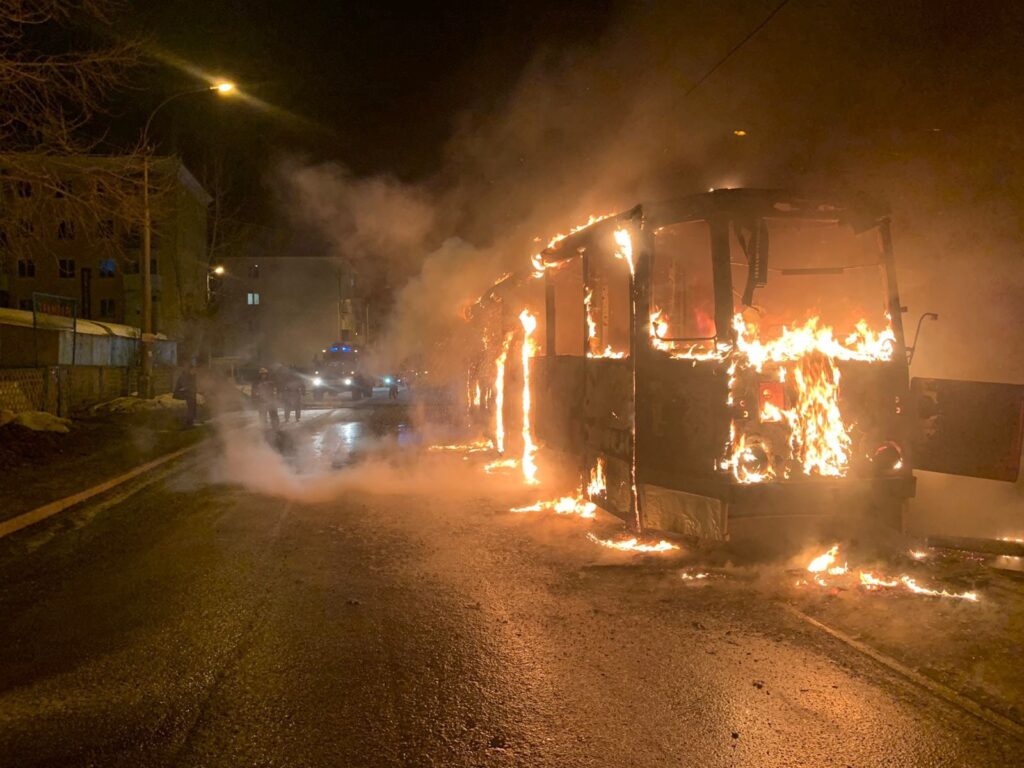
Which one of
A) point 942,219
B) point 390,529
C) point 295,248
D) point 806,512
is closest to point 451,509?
point 390,529

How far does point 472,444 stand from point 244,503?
5902 mm

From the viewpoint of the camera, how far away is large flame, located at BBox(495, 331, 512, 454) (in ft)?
31.3

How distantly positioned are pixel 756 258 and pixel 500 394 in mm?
5352

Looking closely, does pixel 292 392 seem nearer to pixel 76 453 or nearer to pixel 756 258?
pixel 76 453

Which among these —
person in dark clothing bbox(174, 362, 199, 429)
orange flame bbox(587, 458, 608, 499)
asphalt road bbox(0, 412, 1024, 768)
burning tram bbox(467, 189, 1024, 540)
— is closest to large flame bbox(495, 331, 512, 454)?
orange flame bbox(587, 458, 608, 499)

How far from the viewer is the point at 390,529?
22.1 ft

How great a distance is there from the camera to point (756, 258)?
5207mm

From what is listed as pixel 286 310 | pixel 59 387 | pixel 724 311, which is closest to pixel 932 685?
pixel 724 311

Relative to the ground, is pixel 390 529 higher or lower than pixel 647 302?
lower

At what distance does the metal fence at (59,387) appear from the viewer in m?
13.8

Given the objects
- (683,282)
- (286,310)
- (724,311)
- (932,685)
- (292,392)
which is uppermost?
(286,310)

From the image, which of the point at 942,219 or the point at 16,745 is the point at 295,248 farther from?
the point at 16,745

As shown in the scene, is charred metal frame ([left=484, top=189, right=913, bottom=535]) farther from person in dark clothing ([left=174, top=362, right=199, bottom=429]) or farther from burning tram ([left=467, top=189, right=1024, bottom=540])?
person in dark clothing ([left=174, top=362, right=199, bottom=429])

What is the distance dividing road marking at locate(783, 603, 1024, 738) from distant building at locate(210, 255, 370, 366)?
1955 inches
